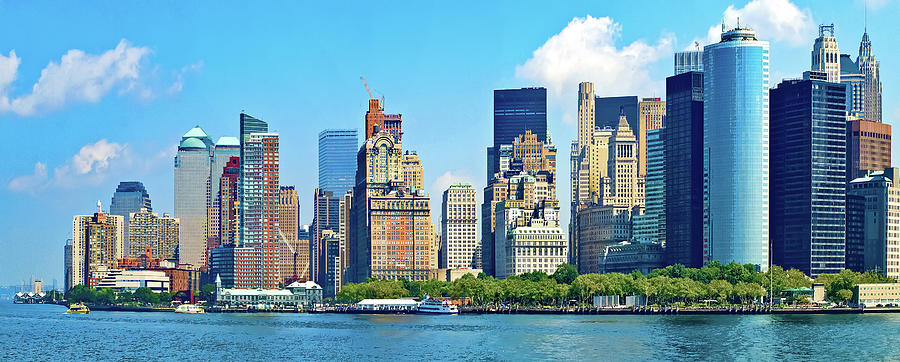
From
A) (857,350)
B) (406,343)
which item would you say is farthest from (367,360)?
(857,350)

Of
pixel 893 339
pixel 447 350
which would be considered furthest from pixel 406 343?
pixel 893 339

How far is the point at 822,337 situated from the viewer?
183m

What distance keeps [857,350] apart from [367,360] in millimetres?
57932

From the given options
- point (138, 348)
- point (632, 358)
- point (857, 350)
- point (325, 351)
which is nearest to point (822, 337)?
point (857, 350)

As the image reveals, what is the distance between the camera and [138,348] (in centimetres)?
17688

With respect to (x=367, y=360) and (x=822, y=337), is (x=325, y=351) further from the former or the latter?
(x=822, y=337)

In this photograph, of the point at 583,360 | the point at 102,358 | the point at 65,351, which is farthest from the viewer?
the point at 65,351

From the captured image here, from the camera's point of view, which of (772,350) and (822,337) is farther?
(822,337)

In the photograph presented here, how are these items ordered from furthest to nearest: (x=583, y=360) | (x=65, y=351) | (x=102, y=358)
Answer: (x=65, y=351)
(x=102, y=358)
(x=583, y=360)

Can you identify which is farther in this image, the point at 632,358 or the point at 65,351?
the point at 65,351

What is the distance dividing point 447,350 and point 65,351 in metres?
48.6

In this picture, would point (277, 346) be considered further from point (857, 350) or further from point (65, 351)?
point (857, 350)

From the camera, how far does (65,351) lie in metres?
172

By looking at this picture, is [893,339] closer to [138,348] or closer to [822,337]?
[822,337]
